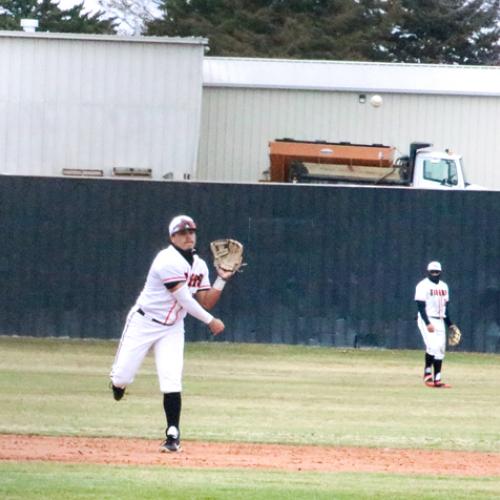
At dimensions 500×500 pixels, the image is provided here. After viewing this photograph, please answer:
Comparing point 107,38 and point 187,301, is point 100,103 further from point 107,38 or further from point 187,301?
point 187,301

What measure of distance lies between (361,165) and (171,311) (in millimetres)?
19127

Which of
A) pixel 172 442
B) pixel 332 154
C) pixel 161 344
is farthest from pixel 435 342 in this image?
pixel 332 154

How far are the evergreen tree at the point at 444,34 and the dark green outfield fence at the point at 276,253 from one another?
4195 centimetres

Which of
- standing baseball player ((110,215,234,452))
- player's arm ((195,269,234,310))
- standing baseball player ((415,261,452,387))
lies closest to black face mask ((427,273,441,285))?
standing baseball player ((415,261,452,387))

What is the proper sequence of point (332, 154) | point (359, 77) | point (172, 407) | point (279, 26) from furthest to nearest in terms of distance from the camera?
1. point (279, 26)
2. point (359, 77)
3. point (332, 154)
4. point (172, 407)

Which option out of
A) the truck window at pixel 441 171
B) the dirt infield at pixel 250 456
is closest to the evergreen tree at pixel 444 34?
the truck window at pixel 441 171

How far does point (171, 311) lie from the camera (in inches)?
456

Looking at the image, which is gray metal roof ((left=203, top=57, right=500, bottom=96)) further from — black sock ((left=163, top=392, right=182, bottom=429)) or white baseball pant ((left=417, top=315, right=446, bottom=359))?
black sock ((left=163, top=392, right=182, bottom=429))

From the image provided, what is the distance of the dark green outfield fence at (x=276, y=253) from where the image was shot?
24.0 m

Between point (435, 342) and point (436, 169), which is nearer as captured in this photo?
point (435, 342)

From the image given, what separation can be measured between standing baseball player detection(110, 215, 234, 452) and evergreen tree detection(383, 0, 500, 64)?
54.4 metres

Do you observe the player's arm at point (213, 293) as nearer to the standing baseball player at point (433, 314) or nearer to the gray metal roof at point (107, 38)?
the standing baseball player at point (433, 314)

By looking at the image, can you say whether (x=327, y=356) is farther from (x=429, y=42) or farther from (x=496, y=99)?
(x=429, y=42)

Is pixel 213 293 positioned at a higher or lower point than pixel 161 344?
higher
